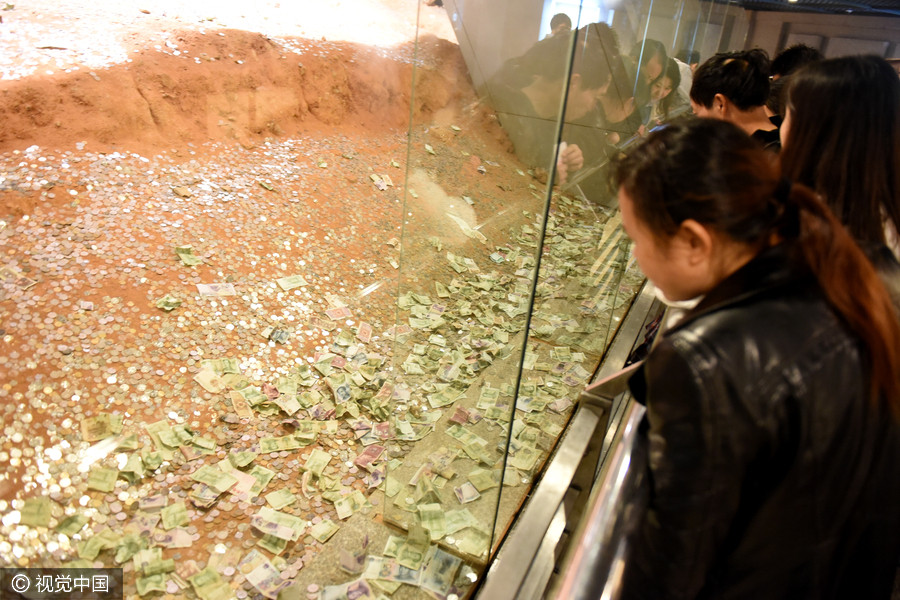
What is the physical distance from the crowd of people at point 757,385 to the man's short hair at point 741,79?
136 cm

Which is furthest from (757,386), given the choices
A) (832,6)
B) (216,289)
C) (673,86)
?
(832,6)

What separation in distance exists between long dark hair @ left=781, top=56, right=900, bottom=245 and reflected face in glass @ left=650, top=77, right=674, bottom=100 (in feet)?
6.38

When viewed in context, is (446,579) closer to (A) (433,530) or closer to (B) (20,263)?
(A) (433,530)

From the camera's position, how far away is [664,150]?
0.83 meters

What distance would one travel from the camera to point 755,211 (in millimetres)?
802

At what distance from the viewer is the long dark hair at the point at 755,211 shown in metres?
0.72

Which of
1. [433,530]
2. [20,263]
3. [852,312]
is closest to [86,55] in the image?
[20,263]

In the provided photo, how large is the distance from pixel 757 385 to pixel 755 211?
0.26m

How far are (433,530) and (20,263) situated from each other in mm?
2465

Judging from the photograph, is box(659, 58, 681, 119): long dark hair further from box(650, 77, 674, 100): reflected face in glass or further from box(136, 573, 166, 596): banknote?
box(136, 573, 166, 596): banknote

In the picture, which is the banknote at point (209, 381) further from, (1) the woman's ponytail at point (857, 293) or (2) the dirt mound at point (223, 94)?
(1) the woman's ponytail at point (857, 293)

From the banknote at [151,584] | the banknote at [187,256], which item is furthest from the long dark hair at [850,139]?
the banknote at [187,256]

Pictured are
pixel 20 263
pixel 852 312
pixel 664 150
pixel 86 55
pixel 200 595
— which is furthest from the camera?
pixel 86 55

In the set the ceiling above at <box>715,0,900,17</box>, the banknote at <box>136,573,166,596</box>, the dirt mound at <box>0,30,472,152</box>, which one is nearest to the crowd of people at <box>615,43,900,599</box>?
the dirt mound at <box>0,30,472,152</box>
